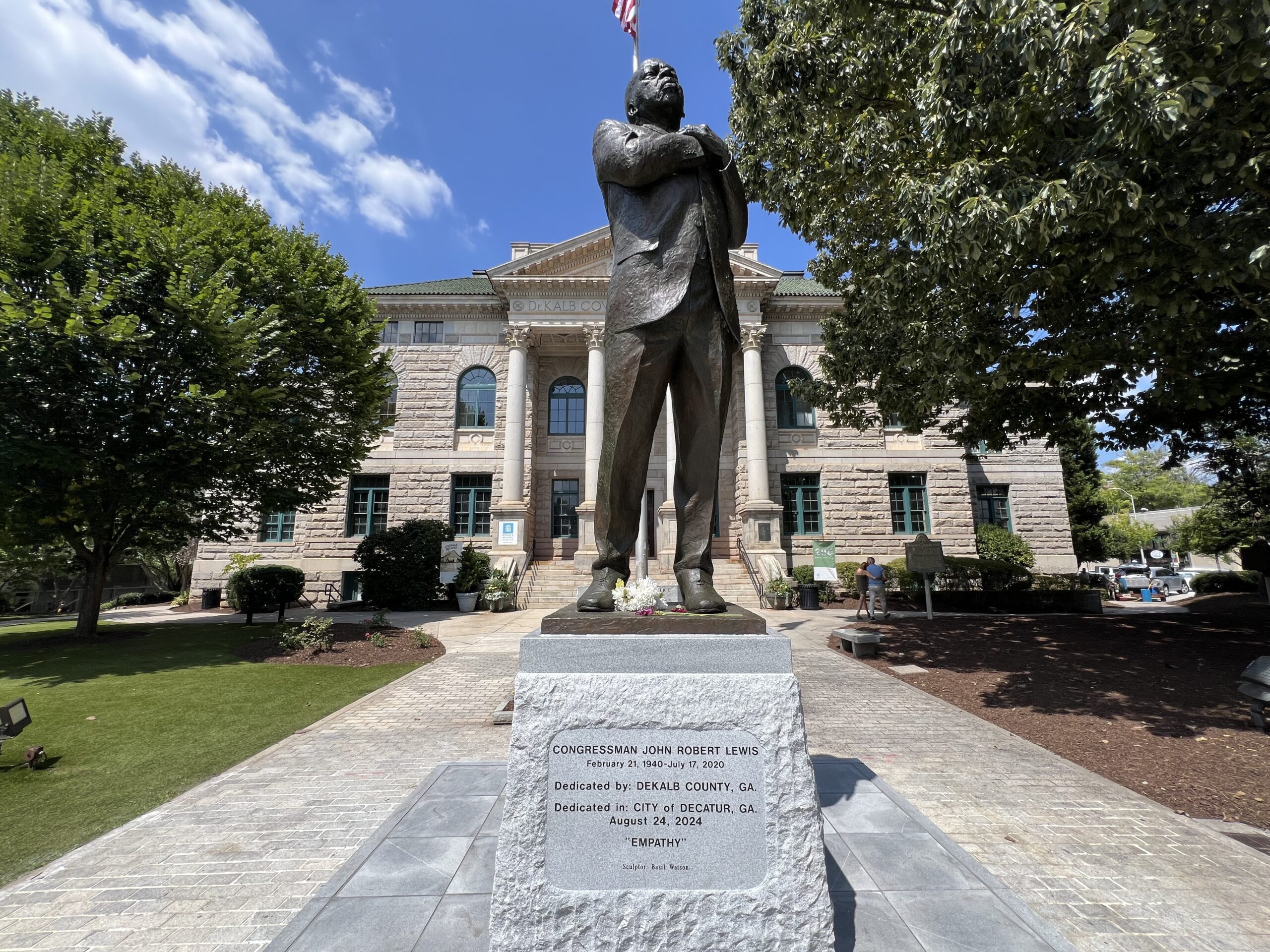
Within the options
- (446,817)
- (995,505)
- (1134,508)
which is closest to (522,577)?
(446,817)

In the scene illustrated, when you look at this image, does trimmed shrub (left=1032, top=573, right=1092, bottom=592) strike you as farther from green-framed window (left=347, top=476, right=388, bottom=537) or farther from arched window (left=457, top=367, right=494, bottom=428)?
green-framed window (left=347, top=476, right=388, bottom=537)

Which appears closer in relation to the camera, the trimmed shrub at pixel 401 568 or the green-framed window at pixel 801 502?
the trimmed shrub at pixel 401 568

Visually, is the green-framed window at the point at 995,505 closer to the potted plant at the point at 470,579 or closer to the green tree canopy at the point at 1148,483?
the potted plant at the point at 470,579

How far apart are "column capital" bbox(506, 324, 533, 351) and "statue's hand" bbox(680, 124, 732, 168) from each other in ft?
74.2

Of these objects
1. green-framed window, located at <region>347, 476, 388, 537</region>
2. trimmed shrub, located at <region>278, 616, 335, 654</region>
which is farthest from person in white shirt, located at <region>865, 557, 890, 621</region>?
green-framed window, located at <region>347, 476, 388, 537</region>

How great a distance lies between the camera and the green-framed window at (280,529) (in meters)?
25.8

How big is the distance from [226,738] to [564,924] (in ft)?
20.3

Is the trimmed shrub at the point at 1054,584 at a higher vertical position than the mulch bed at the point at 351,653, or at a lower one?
higher

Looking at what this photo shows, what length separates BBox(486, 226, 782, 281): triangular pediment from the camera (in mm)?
25484

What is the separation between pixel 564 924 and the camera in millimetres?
2721

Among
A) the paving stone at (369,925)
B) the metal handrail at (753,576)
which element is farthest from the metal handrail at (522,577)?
the paving stone at (369,925)

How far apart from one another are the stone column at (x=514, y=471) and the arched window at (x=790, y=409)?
11.5 m

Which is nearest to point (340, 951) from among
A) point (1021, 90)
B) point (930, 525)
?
point (1021, 90)

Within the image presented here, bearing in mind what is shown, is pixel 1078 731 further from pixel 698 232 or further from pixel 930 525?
pixel 930 525
